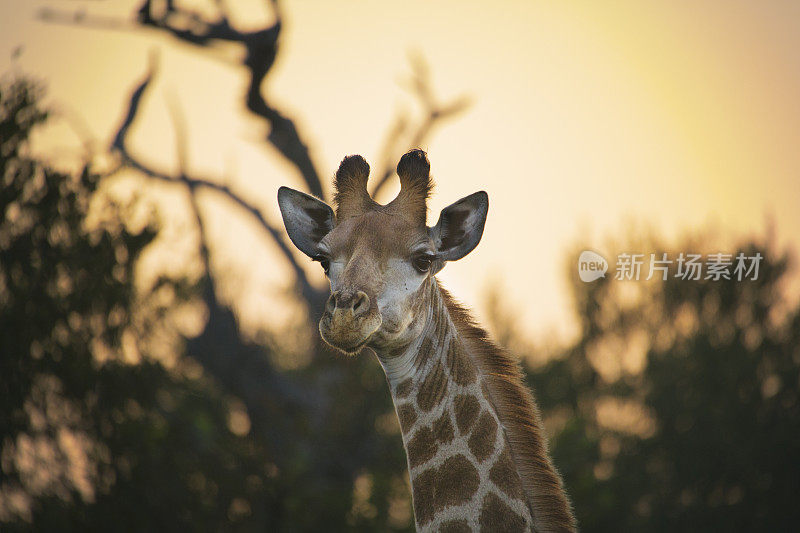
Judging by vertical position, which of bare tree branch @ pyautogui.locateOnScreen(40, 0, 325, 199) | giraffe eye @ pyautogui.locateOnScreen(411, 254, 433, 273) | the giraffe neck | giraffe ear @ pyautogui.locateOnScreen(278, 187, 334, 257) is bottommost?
the giraffe neck

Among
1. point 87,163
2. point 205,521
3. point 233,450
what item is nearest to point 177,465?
point 205,521

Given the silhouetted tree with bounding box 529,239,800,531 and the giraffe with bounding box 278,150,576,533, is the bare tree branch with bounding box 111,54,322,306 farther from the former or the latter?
the giraffe with bounding box 278,150,576,533

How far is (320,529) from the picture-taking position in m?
17.7

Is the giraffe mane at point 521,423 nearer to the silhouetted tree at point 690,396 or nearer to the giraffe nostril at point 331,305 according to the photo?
the giraffe nostril at point 331,305

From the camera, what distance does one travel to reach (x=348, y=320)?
456cm

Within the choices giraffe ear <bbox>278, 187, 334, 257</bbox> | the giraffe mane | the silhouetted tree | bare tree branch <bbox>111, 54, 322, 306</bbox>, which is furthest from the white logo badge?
the giraffe mane

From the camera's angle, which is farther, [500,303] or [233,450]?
[500,303]

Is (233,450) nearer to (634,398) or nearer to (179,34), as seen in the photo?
(179,34)

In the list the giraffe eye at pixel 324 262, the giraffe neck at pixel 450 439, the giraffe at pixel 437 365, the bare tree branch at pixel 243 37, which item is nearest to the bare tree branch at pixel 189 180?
the bare tree branch at pixel 243 37

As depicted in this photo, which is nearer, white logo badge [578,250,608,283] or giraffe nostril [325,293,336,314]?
giraffe nostril [325,293,336,314]

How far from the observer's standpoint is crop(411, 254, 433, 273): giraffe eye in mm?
5141

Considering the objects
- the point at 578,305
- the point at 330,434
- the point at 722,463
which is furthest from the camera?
the point at 578,305

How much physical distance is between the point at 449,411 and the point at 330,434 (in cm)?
1654

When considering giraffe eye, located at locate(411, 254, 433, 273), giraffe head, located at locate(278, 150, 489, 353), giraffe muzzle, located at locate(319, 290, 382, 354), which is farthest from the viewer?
giraffe eye, located at locate(411, 254, 433, 273)
